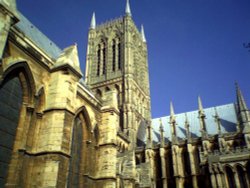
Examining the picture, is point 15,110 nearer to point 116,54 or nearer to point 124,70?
point 124,70

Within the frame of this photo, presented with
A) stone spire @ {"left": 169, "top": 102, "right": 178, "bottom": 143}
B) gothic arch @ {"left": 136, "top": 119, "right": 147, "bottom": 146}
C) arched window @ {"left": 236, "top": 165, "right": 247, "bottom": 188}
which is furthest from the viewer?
gothic arch @ {"left": 136, "top": 119, "right": 147, "bottom": 146}

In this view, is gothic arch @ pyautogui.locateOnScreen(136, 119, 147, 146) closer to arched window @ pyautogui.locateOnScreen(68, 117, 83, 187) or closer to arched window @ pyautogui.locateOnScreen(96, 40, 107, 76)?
arched window @ pyautogui.locateOnScreen(96, 40, 107, 76)

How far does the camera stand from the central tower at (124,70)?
117 ft

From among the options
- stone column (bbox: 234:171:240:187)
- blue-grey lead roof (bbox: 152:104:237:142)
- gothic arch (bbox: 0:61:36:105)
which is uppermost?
blue-grey lead roof (bbox: 152:104:237:142)

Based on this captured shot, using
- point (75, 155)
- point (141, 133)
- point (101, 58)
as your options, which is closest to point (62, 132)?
point (75, 155)

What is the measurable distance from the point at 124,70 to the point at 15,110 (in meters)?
30.0

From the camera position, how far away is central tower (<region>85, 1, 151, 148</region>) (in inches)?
1400

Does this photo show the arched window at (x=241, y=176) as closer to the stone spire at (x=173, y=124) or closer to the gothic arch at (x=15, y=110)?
the stone spire at (x=173, y=124)

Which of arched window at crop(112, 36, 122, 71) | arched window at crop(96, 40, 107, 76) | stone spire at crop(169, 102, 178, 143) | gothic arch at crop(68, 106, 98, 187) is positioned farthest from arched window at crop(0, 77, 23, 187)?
arched window at crop(96, 40, 107, 76)

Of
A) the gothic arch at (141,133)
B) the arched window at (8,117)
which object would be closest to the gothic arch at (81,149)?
the arched window at (8,117)

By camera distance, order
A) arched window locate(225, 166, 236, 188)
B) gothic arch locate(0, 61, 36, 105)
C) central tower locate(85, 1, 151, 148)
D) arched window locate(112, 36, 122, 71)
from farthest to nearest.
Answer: arched window locate(112, 36, 122, 71) → central tower locate(85, 1, 151, 148) → arched window locate(225, 166, 236, 188) → gothic arch locate(0, 61, 36, 105)

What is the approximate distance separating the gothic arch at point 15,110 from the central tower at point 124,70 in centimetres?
2399

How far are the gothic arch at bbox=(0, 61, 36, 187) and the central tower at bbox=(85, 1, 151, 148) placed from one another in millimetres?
23986

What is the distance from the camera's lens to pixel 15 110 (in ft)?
30.7
